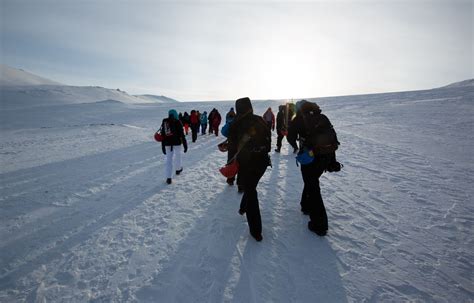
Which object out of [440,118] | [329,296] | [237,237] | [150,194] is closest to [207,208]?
[237,237]

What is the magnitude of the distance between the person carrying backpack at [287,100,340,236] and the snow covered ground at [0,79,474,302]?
43 centimetres

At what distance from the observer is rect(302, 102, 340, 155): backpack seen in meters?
3.75

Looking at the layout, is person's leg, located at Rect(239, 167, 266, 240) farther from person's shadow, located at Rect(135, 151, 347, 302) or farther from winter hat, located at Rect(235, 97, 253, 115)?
winter hat, located at Rect(235, 97, 253, 115)

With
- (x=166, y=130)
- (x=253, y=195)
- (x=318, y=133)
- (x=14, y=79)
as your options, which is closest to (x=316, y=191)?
(x=318, y=133)

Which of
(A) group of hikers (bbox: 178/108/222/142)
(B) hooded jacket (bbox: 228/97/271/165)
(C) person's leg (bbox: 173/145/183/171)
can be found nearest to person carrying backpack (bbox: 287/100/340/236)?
(B) hooded jacket (bbox: 228/97/271/165)

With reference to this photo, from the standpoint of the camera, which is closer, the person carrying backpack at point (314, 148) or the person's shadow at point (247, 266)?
the person's shadow at point (247, 266)

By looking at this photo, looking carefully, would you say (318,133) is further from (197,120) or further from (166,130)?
(197,120)

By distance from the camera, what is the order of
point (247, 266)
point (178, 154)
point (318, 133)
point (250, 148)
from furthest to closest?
1. point (178, 154)
2. point (318, 133)
3. point (250, 148)
4. point (247, 266)

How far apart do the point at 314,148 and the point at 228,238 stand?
2159mm

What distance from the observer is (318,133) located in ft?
12.4

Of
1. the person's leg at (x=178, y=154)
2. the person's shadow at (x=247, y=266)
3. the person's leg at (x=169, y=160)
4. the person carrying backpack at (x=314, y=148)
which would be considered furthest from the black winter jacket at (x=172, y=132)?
the person carrying backpack at (x=314, y=148)

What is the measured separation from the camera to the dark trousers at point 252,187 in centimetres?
374

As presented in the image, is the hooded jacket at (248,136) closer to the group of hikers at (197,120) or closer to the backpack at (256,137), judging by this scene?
the backpack at (256,137)

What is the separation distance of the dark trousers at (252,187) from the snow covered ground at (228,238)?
1.04 feet
